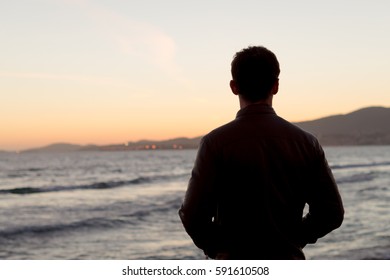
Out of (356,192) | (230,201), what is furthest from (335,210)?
(356,192)

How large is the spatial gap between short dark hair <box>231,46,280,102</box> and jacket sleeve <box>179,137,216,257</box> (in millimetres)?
198

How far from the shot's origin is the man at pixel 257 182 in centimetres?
150

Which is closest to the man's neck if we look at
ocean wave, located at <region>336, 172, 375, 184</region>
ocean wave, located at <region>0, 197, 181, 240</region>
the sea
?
the sea

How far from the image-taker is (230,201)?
1509 mm

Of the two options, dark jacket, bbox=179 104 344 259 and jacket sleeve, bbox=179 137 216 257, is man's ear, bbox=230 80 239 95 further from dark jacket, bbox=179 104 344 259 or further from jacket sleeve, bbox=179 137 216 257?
jacket sleeve, bbox=179 137 216 257

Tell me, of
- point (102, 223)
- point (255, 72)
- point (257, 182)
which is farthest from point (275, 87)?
point (102, 223)

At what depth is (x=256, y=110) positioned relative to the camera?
155 centimetres

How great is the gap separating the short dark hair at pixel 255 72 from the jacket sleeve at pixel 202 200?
198 millimetres

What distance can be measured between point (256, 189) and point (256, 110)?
23 centimetres

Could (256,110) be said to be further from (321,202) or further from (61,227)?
(61,227)

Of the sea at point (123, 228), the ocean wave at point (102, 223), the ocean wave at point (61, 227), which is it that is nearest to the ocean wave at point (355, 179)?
the sea at point (123, 228)

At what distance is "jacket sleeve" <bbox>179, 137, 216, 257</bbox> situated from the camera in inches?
58.6
